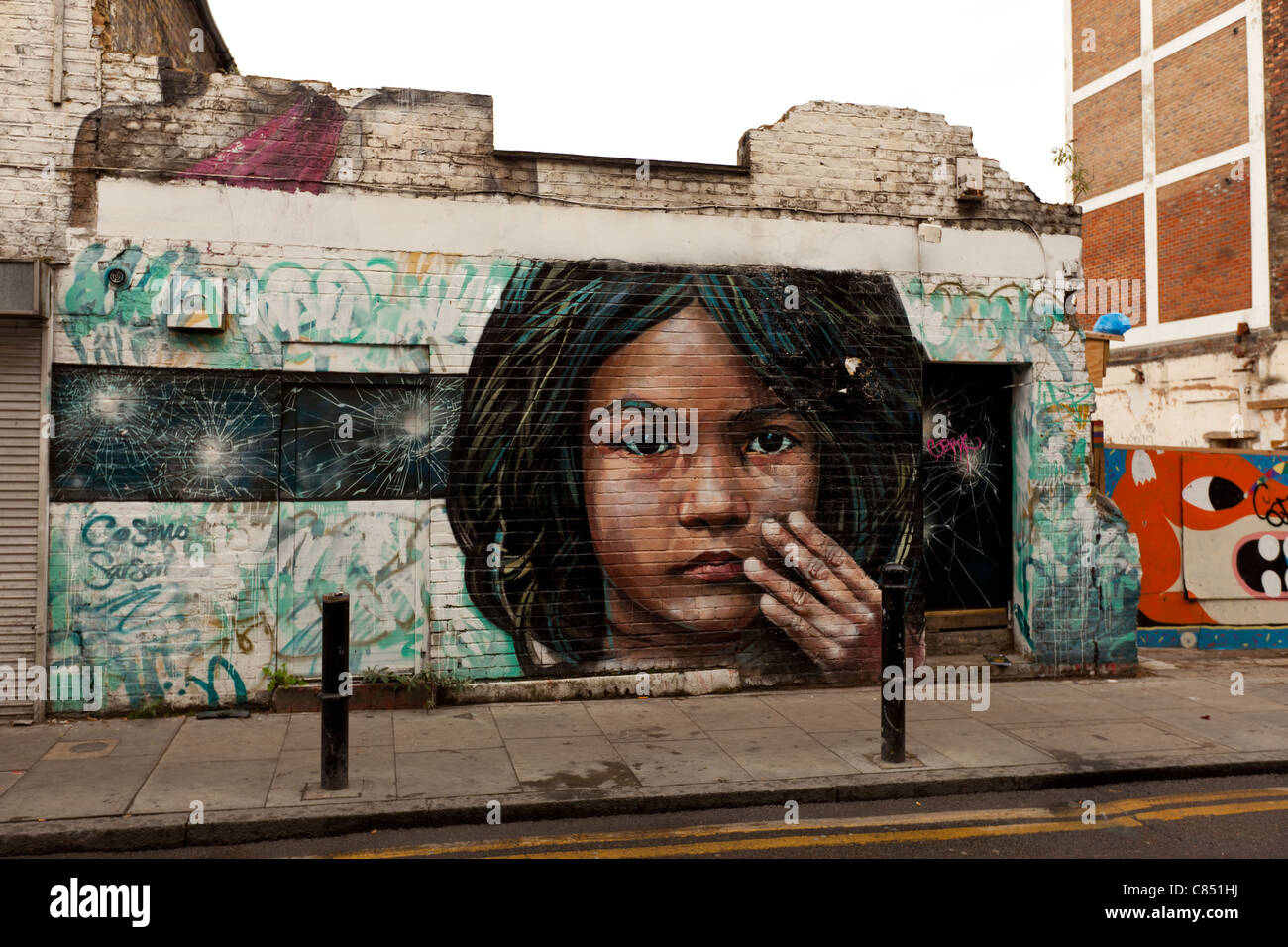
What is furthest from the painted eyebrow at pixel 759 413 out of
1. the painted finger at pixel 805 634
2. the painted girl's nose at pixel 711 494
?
the painted finger at pixel 805 634

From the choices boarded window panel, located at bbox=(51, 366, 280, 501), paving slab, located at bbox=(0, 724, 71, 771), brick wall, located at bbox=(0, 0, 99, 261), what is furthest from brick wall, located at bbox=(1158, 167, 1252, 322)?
paving slab, located at bbox=(0, 724, 71, 771)

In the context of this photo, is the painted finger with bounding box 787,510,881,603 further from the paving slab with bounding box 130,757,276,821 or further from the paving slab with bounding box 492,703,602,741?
the paving slab with bounding box 130,757,276,821

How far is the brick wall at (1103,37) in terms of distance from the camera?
2197cm

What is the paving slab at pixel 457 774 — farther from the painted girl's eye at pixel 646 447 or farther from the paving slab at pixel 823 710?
the painted girl's eye at pixel 646 447

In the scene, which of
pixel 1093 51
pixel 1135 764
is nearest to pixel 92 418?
pixel 1135 764

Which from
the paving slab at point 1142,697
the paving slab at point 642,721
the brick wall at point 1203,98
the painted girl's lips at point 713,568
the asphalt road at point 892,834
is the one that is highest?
the brick wall at point 1203,98

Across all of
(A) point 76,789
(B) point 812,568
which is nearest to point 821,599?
(B) point 812,568

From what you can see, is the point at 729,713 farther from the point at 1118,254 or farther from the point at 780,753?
the point at 1118,254

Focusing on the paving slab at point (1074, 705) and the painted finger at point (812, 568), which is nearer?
the paving slab at point (1074, 705)

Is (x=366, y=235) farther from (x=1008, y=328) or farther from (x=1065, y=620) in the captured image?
(x=1065, y=620)

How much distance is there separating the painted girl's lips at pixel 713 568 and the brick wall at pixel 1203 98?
52.4 feet

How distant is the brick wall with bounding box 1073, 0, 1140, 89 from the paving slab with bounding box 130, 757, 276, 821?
907 inches

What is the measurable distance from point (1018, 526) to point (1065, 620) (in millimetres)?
979

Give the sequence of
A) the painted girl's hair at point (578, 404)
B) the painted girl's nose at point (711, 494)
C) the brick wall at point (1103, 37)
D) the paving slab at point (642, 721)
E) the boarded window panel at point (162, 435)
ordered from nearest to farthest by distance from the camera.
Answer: the paving slab at point (642, 721) < the boarded window panel at point (162, 435) < the painted girl's hair at point (578, 404) < the painted girl's nose at point (711, 494) < the brick wall at point (1103, 37)
